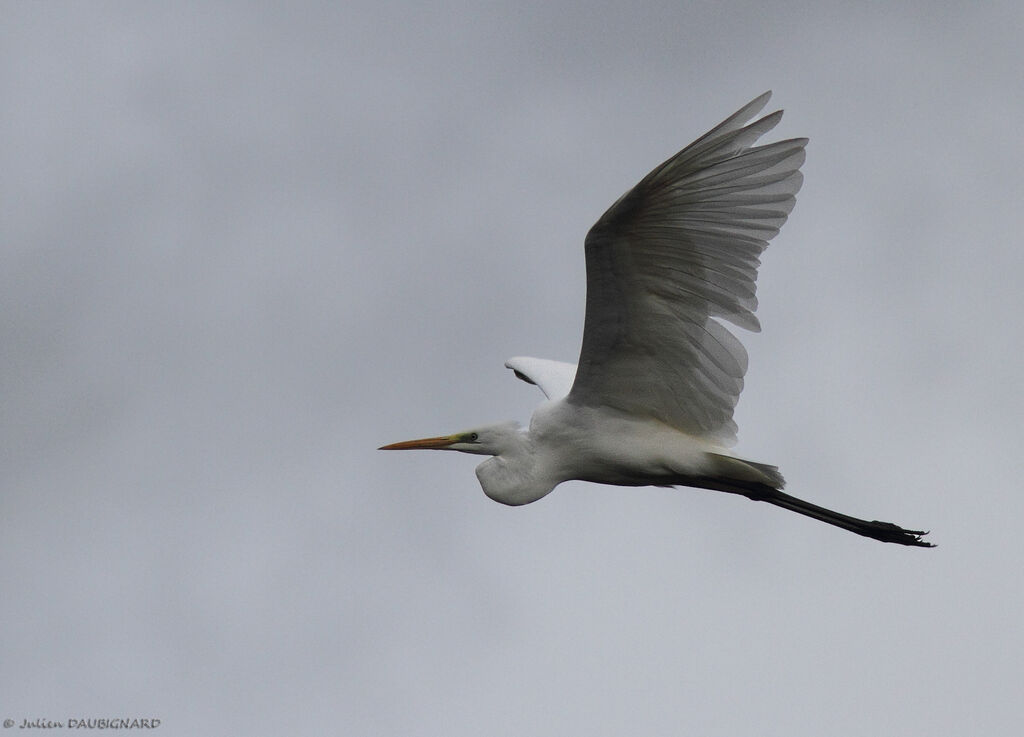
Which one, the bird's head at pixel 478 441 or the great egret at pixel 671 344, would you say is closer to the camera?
the great egret at pixel 671 344

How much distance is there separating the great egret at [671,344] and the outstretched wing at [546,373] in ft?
5.84

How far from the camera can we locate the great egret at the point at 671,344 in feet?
28.1

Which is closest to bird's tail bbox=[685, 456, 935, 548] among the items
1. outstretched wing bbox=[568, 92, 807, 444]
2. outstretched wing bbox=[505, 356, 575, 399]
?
outstretched wing bbox=[568, 92, 807, 444]

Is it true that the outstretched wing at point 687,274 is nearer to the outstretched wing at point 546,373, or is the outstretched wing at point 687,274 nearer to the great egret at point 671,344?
the great egret at point 671,344

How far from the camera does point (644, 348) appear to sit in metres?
9.81

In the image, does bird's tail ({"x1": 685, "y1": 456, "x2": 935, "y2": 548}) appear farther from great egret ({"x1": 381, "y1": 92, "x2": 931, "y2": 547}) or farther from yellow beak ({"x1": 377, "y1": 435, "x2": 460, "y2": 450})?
yellow beak ({"x1": 377, "y1": 435, "x2": 460, "y2": 450})

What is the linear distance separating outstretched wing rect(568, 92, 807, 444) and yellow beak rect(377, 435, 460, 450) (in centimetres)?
145

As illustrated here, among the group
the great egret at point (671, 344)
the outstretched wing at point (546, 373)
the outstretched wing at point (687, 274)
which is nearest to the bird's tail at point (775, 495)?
the great egret at point (671, 344)

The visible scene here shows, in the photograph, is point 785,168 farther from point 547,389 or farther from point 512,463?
point 547,389

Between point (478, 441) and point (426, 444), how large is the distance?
583mm

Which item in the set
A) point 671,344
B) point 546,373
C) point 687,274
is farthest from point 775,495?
point 546,373

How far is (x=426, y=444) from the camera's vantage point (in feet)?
37.5

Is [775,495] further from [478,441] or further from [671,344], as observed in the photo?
[478,441]

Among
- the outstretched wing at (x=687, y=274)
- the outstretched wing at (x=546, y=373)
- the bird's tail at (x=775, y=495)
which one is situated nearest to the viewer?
the outstretched wing at (x=687, y=274)
